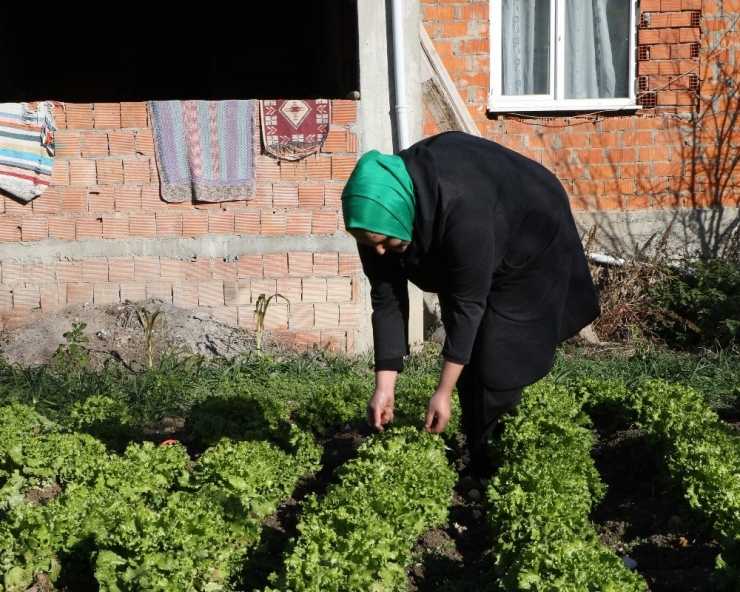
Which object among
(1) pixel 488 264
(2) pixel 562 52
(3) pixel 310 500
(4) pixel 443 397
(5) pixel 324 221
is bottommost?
(3) pixel 310 500

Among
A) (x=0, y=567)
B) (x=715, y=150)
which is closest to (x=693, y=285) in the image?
(x=715, y=150)

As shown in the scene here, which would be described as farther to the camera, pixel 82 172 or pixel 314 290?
pixel 314 290

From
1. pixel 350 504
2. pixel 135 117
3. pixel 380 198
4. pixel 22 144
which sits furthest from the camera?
pixel 135 117

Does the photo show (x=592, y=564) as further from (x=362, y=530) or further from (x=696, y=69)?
(x=696, y=69)

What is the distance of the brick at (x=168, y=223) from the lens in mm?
7781

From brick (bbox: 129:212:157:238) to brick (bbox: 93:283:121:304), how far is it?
0.46 meters

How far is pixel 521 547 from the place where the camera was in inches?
156

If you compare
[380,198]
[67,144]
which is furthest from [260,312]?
[380,198]

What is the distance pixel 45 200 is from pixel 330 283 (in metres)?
2.37

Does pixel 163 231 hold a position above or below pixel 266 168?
below

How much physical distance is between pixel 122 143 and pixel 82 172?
0.40 m

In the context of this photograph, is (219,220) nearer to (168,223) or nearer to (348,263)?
(168,223)

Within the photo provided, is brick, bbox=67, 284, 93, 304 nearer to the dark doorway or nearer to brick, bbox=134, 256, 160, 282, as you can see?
brick, bbox=134, 256, 160, 282

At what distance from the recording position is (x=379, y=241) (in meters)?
3.86
